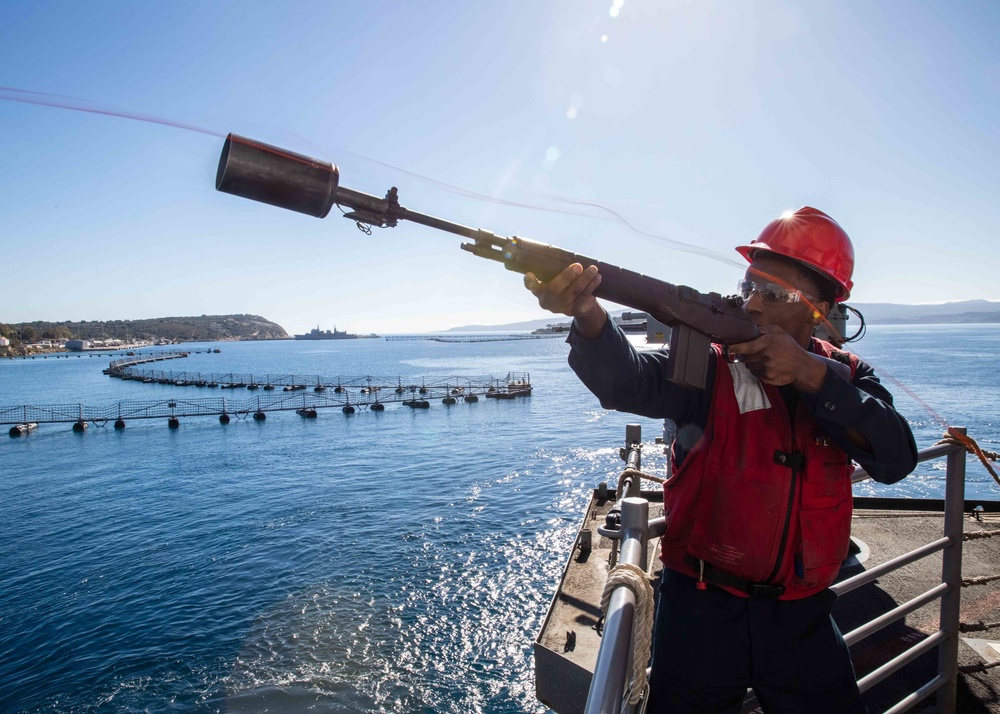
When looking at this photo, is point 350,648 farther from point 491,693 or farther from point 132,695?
point 132,695

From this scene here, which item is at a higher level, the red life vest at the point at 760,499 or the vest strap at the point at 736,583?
the red life vest at the point at 760,499

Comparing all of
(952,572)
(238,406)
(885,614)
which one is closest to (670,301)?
(885,614)

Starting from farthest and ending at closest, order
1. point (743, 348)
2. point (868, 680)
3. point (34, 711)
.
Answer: point (34, 711) → point (868, 680) → point (743, 348)

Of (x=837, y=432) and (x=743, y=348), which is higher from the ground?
(x=743, y=348)

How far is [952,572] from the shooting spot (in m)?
3.93

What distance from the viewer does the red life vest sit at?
2.58 meters

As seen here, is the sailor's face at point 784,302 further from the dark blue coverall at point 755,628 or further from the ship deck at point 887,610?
the ship deck at point 887,610

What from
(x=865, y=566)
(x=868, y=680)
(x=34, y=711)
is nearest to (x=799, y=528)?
(x=868, y=680)

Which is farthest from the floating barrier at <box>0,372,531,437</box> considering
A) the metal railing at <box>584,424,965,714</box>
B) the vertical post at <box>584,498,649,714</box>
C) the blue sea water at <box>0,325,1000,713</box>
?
the vertical post at <box>584,498,649,714</box>

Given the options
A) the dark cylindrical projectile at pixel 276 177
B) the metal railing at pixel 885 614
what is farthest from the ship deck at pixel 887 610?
the dark cylindrical projectile at pixel 276 177

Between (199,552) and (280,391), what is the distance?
71.7 metres

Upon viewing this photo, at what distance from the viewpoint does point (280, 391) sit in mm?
93562

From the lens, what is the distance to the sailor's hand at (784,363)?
2.67 metres

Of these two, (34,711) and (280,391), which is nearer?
(34,711)
